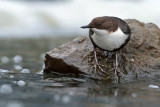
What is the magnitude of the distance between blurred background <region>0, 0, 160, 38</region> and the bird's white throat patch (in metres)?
8.53

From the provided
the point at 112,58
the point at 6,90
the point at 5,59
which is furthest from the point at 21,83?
the point at 5,59

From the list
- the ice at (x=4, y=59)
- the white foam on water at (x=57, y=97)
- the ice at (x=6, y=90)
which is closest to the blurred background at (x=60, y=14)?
the ice at (x=4, y=59)

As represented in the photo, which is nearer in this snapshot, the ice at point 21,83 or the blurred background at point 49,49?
the blurred background at point 49,49

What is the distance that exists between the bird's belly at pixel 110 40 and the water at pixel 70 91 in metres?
0.51

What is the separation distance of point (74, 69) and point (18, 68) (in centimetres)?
152

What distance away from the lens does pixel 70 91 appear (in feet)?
16.0

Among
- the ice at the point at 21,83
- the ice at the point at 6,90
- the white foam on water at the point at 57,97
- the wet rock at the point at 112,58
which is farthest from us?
the wet rock at the point at 112,58

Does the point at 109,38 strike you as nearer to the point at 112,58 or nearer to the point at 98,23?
the point at 98,23

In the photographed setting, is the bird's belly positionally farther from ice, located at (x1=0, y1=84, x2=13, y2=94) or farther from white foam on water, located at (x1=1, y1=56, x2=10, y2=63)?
white foam on water, located at (x1=1, y1=56, x2=10, y2=63)

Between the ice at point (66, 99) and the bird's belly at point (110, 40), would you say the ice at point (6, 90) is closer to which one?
the ice at point (66, 99)

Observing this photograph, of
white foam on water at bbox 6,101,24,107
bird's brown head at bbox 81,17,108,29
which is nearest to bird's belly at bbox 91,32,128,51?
bird's brown head at bbox 81,17,108,29

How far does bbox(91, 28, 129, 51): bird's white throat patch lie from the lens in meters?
5.37

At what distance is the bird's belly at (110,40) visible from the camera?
5.37m

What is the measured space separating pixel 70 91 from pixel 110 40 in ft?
3.20
